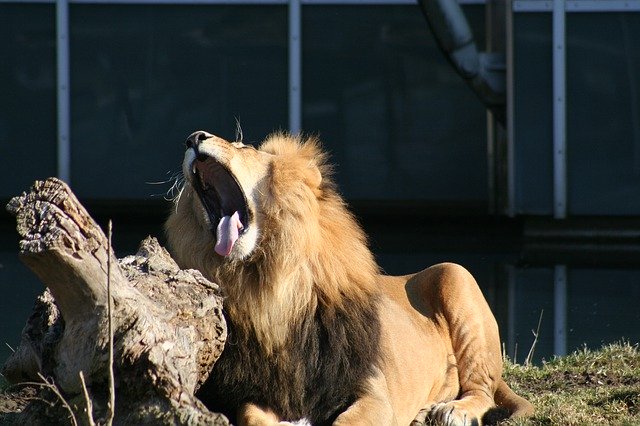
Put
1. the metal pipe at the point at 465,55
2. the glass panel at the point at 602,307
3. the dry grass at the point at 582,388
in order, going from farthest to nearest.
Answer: the metal pipe at the point at 465,55 → the glass panel at the point at 602,307 → the dry grass at the point at 582,388

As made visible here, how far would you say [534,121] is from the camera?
38.2 ft

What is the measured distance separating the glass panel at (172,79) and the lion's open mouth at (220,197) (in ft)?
27.7

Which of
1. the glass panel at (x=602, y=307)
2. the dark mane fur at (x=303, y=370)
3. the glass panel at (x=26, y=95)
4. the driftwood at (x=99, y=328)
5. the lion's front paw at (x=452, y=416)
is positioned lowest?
the glass panel at (x=602, y=307)

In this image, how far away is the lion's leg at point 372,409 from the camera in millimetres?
4125

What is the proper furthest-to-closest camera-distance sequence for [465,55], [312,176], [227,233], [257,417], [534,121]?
[534,121], [465,55], [312,176], [227,233], [257,417]

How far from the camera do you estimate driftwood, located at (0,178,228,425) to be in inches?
126

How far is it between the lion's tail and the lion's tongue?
1404 mm

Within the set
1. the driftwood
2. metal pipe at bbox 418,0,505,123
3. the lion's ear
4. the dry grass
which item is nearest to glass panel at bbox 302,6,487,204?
metal pipe at bbox 418,0,505,123

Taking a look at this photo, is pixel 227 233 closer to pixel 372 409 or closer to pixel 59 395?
pixel 372 409

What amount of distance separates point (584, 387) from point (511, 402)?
56cm

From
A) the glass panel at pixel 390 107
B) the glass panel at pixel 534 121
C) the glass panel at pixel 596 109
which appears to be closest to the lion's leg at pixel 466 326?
the glass panel at pixel 534 121

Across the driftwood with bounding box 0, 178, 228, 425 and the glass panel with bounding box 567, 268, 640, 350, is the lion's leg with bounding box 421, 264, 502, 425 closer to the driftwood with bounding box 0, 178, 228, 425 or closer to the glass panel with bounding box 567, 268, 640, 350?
the glass panel with bounding box 567, 268, 640, 350

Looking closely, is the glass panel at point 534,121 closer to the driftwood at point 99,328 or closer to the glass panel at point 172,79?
the glass panel at point 172,79

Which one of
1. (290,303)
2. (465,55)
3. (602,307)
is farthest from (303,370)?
(465,55)
